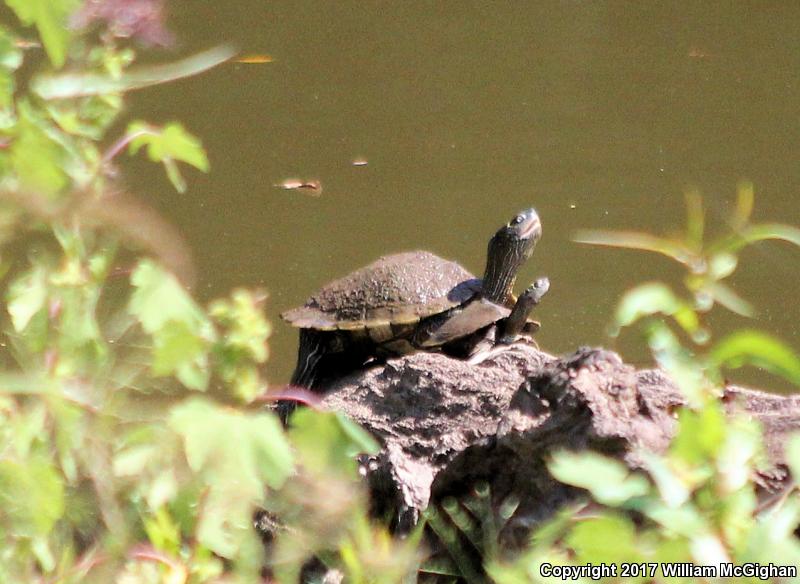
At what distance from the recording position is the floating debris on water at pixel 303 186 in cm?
445

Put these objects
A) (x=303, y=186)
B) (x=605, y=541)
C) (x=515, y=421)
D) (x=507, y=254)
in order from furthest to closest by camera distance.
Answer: (x=303, y=186) < (x=507, y=254) < (x=515, y=421) < (x=605, y=541)

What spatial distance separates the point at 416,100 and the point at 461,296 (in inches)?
115

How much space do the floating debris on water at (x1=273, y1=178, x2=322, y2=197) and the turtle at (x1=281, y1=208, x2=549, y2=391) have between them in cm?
186

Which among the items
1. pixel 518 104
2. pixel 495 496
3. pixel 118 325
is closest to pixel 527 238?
pixel 495 496

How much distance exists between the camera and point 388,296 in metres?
2.51

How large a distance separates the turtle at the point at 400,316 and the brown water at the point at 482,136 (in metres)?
0.77

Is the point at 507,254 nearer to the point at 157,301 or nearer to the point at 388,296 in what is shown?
the point at 388,296

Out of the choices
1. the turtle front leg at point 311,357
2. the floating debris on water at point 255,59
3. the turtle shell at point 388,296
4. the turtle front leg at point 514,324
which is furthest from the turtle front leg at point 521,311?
the floating debris on water at point 255,59

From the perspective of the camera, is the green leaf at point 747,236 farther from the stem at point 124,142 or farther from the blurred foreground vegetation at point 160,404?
the stem at point 124,142

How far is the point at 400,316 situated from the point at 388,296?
5cm

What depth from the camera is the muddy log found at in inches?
55.3

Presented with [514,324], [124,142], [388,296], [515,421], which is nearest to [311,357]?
[388,296]

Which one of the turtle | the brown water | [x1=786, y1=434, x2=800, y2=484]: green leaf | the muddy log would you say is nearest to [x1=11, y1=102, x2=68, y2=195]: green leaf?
[x1=786, y1=434, x2=800, y2=484]: green leaf

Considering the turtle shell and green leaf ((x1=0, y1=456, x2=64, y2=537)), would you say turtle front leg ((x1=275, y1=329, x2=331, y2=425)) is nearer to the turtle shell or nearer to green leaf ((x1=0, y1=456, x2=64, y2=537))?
the turtle shell
